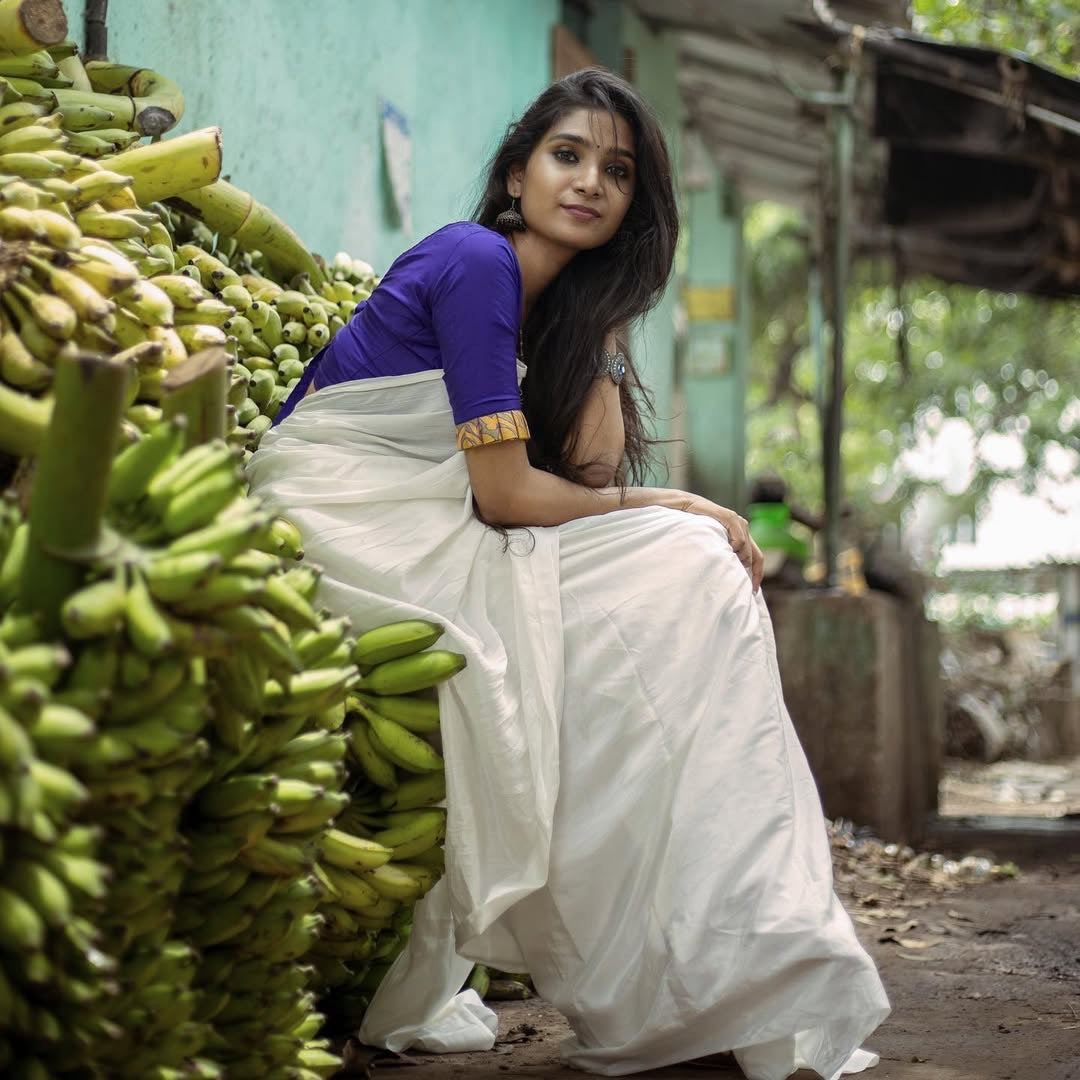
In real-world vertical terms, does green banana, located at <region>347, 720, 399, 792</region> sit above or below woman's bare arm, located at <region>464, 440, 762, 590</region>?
below

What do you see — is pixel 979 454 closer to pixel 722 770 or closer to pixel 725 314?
pixel 725 314

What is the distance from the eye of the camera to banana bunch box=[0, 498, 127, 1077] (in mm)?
1563

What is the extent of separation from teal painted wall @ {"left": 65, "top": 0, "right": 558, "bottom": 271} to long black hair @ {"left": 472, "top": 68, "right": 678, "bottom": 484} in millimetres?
465

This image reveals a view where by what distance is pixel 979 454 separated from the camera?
55.6ft

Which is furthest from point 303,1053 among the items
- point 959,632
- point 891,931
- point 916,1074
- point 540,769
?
point 959,632

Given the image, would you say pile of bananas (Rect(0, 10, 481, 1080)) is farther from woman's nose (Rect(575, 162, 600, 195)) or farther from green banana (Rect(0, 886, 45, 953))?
woman's nose (Rect(575, 162, 600, 195))

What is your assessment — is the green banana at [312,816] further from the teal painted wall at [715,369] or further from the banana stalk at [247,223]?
the teal painted wall at [715,369]

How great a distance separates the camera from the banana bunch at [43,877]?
156 centimetres

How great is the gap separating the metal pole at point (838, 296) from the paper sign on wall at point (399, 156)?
7.45 feet

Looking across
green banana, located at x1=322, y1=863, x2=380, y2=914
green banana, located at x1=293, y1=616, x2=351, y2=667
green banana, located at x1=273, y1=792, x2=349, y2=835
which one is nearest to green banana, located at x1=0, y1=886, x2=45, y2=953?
green banana, located at x1=273, y1=792, x2=349, y2=835

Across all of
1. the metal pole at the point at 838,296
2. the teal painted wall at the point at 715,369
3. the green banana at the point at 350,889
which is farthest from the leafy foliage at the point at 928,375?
the green banana at the point at 350,889

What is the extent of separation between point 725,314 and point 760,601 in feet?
27.5

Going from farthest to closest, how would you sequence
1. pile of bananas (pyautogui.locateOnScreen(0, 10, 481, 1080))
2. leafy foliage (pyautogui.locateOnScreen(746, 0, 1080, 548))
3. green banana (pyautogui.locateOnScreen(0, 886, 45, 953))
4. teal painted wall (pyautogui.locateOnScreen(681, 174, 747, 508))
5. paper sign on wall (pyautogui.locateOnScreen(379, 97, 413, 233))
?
leafy foliage (pyautogui.locateOnScreen(746, 0, 1080, 548)) < teal painted wall (pyautogui.locateOnScreen(681, 174, 747, 508)) < paper sign on wall (pyautogui.locateOnScreen(379, 97, 413, 233)) < pile of bananas (pyautogui.locateOnScreen(0, 10, 481, 1080)) < green banana (pyautogui.locateOnScreen(0, 886, 45, 953))

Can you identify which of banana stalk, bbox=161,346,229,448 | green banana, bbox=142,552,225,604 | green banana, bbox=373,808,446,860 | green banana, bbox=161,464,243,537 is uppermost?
banana stalk, bbox=161,346,229,448
